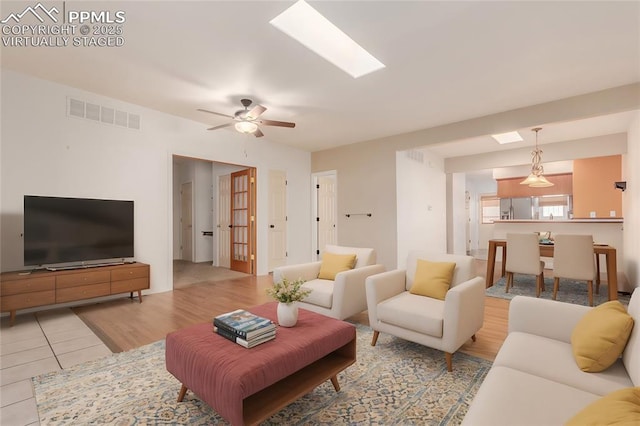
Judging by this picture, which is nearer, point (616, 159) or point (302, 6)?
point (302, 6)

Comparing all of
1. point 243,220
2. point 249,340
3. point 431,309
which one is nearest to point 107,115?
point 243,220

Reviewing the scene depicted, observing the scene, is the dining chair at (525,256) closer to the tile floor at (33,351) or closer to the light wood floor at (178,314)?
the light wood floor at (178,314)

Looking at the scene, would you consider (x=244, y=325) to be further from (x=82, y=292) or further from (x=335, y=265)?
(x=82, y=292)

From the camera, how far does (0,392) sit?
2.00 meters

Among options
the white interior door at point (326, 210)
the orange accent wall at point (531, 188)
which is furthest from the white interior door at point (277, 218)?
the orange accent wall at point (531, 188)

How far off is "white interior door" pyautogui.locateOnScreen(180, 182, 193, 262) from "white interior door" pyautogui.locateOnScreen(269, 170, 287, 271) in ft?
9.81

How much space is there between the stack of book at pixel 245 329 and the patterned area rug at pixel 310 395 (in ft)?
1.51

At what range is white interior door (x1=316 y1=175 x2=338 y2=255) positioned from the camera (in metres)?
7.11

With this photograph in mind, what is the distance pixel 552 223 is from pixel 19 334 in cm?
851

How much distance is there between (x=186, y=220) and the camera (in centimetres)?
837

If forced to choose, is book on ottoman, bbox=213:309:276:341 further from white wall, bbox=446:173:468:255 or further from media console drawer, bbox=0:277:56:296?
white wall, bbox=446:173:468:255

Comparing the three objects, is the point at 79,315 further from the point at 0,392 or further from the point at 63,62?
the point at 63,62

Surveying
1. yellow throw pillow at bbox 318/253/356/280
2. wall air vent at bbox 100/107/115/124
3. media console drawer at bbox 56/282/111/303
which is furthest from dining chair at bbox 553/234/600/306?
wall air vent at bbox 100/107/115/124

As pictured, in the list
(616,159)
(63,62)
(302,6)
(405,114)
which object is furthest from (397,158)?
(63,62)
